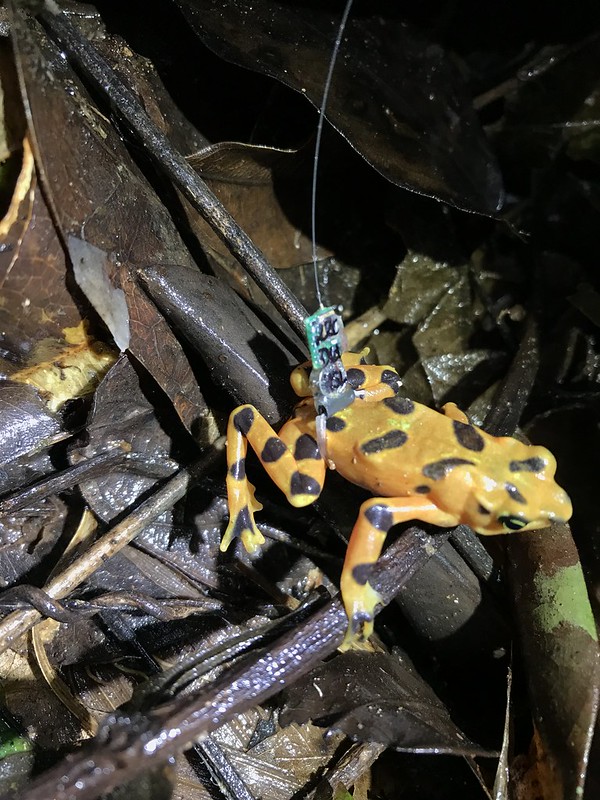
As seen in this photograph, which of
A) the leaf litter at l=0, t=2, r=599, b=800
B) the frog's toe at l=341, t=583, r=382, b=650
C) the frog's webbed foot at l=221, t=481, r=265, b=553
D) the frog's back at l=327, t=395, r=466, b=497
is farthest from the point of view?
the frog's webbed foot at l=221, t=481, r=265, b=553

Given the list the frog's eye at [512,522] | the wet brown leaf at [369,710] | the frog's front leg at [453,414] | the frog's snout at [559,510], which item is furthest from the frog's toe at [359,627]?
the frog's front leg at [453,414]

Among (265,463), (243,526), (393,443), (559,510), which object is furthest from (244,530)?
(559,510)

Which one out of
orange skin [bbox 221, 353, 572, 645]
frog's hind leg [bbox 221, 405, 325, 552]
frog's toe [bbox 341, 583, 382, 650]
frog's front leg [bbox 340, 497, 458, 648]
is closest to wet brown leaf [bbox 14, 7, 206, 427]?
frog's hind leg [bbox 221, 405, 325, 552]

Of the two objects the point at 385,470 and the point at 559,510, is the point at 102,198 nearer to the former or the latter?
the point at 385,470

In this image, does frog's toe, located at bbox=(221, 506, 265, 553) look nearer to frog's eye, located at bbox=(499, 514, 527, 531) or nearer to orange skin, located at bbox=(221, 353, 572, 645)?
orange skin, located at bbox=(221, 353, 572, 645)

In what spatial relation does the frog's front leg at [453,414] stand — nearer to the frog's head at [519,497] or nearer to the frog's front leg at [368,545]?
the frog's head at [519,497]

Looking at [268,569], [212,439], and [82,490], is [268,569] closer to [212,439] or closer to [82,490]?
[212,439]

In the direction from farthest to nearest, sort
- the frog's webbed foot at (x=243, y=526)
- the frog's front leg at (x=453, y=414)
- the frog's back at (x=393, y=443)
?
the frog's front leg at (x=453, y=414) < the frog's webbed foot at (x=243, y=526) < the frog's back at (x=393, y=443)
